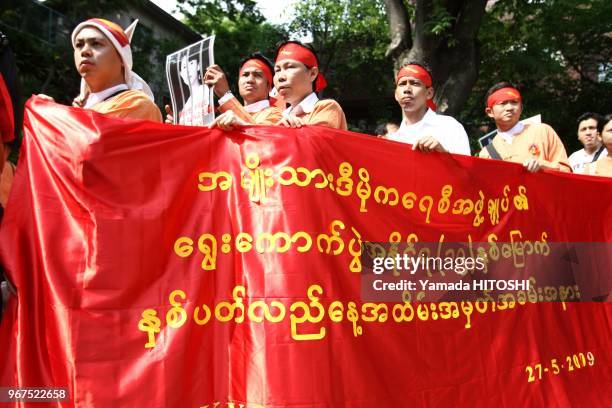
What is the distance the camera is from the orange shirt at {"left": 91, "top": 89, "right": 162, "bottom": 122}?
3.10 metres

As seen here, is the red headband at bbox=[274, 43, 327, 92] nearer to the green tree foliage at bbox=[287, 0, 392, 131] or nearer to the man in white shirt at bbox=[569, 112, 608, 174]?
the man in white shirt at bbox=[569, 112, 608, 174]

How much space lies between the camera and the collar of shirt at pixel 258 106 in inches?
175

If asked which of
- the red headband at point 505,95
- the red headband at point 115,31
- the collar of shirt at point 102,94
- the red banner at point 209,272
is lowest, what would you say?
the red banner at point 209,272

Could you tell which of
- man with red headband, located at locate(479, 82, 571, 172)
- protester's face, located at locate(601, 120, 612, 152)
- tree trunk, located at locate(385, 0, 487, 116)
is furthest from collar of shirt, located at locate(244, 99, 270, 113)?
tree trunk, located at locate(385, 0, 487, 116)

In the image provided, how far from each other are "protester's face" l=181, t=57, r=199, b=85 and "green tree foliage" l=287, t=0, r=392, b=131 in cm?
1368

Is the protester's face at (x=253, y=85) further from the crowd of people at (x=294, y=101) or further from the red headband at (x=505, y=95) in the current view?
the red headband at (x=505, y=95)

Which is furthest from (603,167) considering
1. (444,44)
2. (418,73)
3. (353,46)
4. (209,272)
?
(353,46)

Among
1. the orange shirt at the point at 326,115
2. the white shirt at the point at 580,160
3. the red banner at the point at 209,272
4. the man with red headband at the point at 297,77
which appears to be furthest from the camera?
the white shirt at the point at 580,160

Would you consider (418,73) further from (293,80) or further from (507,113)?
(507,113)

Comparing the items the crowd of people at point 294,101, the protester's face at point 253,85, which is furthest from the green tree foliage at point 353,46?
the protester's face at point 253,85

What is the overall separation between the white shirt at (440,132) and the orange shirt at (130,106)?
1.60 meters

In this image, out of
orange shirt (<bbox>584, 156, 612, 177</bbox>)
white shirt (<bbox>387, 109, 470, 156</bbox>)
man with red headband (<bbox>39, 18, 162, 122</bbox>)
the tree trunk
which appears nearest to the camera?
man with red headband (<bbox>39, 18, 162, 122</bbox>)

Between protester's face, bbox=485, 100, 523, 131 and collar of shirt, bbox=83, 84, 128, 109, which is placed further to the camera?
protester's face, bbox=485, 100, 523, 131

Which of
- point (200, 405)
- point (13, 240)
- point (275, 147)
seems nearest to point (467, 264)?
point (275, 147)
